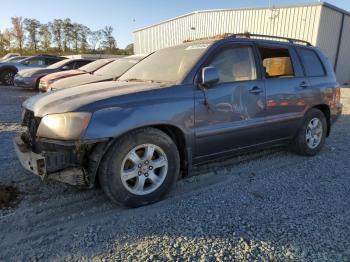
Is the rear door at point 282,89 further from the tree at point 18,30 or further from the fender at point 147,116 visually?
the tree at point 18,30

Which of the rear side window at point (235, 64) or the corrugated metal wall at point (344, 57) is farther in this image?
the corrugated metal wall at point (344, 57)

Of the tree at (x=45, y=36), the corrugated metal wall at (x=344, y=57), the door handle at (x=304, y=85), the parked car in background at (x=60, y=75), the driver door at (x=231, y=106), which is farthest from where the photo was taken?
the tree at (x=45, y=36)

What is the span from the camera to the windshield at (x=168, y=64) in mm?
3643

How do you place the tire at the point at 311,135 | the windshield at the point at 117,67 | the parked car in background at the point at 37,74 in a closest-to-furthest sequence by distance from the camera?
the tire at the point at 311,135 < the windshield at the point at 117,67 < the parked car in background at the point at 37,74

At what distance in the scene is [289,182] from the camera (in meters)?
3.88

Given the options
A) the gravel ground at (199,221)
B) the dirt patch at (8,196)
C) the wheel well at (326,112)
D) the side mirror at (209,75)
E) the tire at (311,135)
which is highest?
the side mirror at (209,75)

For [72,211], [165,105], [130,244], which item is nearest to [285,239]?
[130,244]

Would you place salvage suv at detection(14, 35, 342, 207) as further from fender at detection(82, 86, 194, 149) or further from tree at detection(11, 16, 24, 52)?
tree at detection(11, 16, 24, 52)

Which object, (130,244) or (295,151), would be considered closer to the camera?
(130,244)

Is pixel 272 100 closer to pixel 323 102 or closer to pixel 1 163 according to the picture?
pixel 323 102

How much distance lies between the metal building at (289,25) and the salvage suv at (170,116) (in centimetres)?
1417

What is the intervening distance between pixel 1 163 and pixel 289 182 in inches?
149

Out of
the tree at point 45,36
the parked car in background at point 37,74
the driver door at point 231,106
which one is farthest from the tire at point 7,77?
the tree at point 45,36

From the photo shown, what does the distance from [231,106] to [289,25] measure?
640 inches
